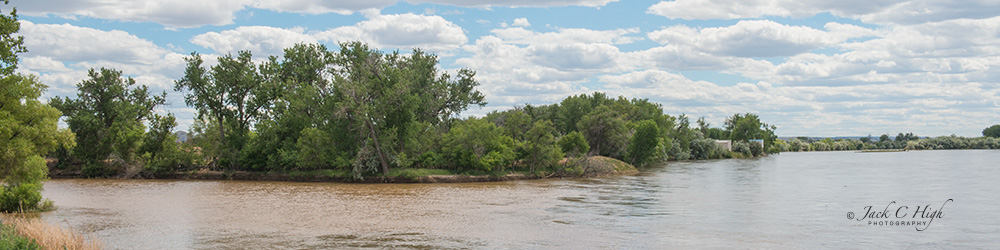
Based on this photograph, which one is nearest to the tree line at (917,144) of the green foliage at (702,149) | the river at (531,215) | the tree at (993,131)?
the tree at (993,131)

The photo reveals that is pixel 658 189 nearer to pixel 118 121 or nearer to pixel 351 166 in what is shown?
pixel 351 166

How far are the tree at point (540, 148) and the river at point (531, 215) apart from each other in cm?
596

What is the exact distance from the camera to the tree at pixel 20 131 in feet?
70.6

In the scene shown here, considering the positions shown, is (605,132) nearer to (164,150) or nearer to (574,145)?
(574,145)

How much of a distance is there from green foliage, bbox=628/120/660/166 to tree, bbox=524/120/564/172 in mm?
19113

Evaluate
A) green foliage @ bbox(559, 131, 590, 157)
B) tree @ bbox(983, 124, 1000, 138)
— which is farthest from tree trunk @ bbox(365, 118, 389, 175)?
tree @ bbox(983, 124, 1000, 138)

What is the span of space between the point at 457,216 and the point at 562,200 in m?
8.07

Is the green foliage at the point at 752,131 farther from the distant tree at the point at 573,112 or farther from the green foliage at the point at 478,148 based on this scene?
the green foliage at the point at 478,148

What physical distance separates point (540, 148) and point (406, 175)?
410 inches

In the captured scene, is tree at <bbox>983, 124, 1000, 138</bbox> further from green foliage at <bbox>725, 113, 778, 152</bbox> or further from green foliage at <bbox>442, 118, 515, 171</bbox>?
green foliage at <bbox>442, 118, 515, 171</bbox>

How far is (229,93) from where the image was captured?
52188 millimetres

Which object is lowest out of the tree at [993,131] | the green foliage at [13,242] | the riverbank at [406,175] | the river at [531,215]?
the river at [531,215]

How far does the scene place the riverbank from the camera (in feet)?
153

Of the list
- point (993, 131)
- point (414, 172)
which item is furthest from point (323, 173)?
point (993, 131)
